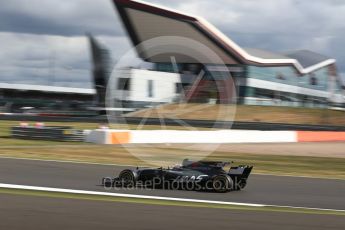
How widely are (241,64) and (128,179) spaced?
74.4 metres

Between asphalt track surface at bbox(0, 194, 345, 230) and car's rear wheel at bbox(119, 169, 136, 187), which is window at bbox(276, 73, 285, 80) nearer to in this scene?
car's rear wheel at bbox(119, 169, 136, 187)

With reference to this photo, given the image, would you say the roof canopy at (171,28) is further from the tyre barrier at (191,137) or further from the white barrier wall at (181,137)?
the white barrier wall at (181,137)

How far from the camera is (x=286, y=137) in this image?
25172mm

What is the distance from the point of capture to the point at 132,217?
598 cm

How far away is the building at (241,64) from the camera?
70062mm

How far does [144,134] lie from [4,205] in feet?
44.6

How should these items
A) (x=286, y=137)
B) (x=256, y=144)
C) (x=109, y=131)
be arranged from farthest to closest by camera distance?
(x=286, y=137) → (x=256, y=144) → (x=109, y=131)

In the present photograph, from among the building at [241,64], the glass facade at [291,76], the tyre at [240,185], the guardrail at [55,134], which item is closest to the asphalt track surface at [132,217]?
the tyre at [240,185]

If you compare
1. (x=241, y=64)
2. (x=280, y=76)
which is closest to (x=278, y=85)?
(x=280, y=76)

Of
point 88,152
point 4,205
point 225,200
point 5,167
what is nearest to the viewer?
point 4,205

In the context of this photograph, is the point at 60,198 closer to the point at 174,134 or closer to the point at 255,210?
the point at 255,210

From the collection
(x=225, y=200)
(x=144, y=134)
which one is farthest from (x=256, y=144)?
(x=225, y=200)

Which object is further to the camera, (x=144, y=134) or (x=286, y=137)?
(x=286, y=137)

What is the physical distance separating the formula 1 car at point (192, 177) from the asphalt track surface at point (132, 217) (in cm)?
149
